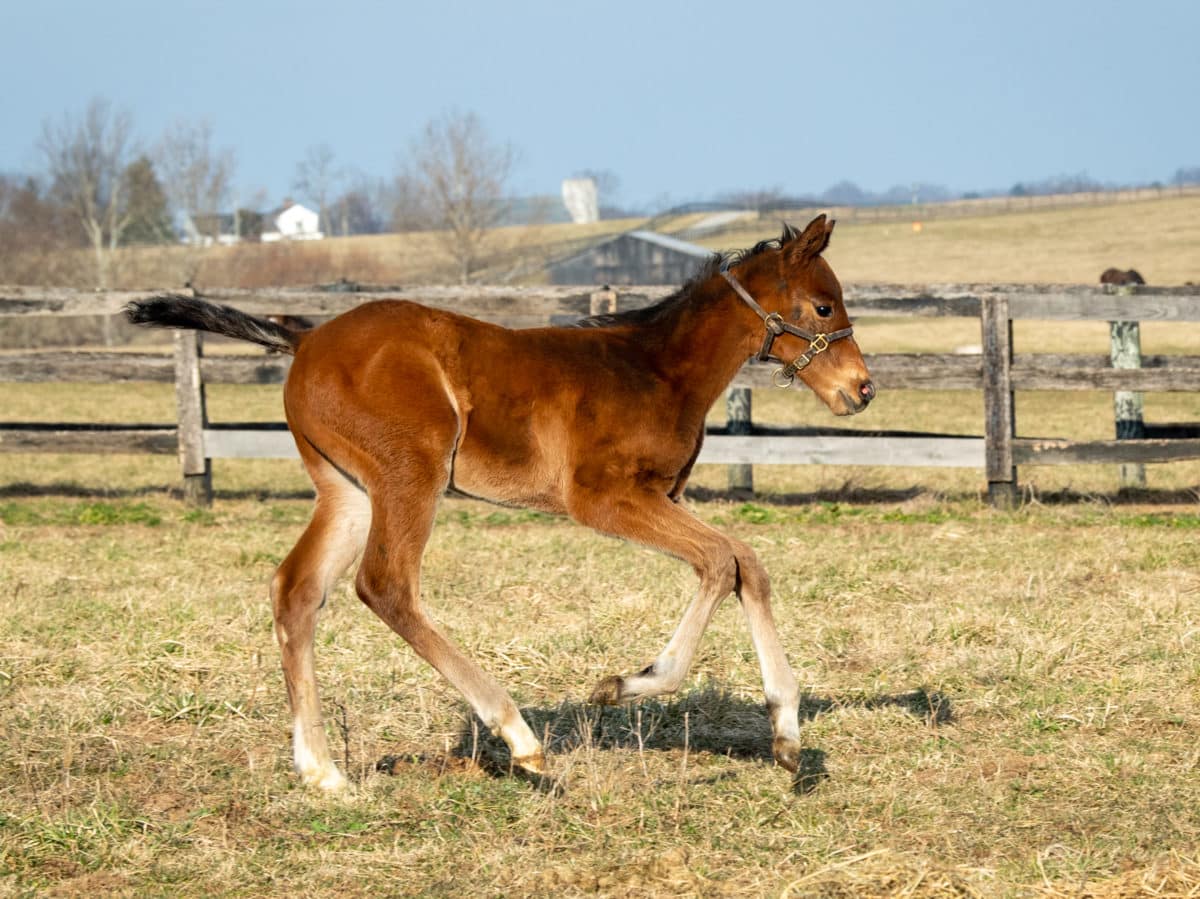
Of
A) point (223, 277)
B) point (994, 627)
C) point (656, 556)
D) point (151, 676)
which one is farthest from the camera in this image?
point (223, 277)

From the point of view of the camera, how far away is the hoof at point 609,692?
4.70 meters

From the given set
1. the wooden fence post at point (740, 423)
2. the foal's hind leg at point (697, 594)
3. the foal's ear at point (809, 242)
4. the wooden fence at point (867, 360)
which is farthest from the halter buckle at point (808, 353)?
the wooden fence post at point (740, 423)

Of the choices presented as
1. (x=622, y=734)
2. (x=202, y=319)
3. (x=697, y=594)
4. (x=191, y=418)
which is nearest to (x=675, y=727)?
(x=622, y=734)

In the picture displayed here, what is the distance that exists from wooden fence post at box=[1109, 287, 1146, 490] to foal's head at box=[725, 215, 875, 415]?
7.30 m

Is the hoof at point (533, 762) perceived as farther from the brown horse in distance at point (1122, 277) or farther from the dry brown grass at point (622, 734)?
the brown horse in distance at point (1122, 277)

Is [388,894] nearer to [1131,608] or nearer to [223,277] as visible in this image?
[1131,608]

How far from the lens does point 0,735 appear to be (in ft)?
17.6

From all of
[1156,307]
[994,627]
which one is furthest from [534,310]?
[994,627]

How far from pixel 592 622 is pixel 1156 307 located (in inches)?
260

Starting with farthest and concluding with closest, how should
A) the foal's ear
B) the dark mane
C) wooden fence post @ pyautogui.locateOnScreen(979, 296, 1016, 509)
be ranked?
wooden fence post @ pyautogui.locateOnScreen(979, 296, 1016, 509)
the dark mane
the foal's ear

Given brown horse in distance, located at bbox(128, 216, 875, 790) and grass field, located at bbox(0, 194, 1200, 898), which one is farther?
brown horse in distance, located at bbox(128, 216, 875, 790)

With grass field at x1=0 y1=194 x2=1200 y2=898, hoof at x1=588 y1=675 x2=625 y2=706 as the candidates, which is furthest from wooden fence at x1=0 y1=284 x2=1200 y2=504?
hoof at x1=588 y1=675 x2=625 y2=706

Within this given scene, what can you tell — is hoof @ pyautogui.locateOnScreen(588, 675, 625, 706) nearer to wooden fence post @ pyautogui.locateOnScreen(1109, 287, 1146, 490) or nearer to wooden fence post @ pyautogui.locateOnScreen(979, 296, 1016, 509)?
wooden fence post @ pyautogui.locateOnScreen(979, 296, 1016, 509)

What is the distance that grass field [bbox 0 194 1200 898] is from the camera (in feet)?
13.5
